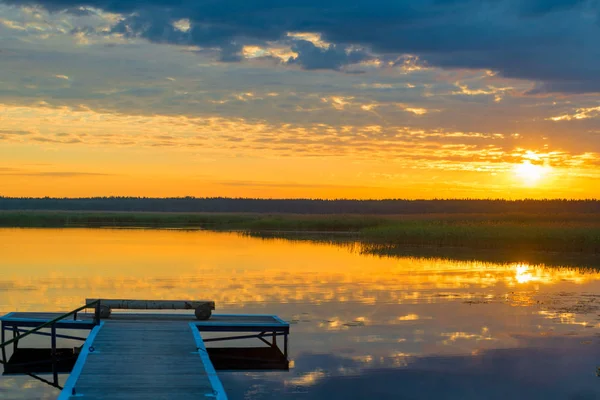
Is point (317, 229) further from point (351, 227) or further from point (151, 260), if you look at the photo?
point (151, 260)

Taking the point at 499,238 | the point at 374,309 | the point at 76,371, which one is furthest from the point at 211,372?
the point at 499,238

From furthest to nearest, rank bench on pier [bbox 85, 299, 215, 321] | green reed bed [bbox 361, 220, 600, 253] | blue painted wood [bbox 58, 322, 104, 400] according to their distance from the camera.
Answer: green reed bed [bbox 361, 220, 600, 253]
bench on pier [bbox 85, 299, 215, 321]
blue painted wood [bbox 58, 322, 104, 400]

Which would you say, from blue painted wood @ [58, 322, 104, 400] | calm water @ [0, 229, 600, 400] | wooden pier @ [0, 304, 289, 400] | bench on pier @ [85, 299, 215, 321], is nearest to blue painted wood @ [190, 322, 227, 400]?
wooden pier @ [0, 304, 289, 400]

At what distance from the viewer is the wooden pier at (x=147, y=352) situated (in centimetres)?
1112

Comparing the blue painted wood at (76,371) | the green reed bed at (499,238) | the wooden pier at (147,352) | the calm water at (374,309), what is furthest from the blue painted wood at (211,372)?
the green reed bed at (499,238)

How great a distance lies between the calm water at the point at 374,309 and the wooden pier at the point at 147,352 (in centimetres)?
102

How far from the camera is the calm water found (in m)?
14.4

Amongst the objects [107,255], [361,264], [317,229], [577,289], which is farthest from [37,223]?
[577,289]

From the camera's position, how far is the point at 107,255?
40938mm

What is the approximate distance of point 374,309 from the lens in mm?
22719

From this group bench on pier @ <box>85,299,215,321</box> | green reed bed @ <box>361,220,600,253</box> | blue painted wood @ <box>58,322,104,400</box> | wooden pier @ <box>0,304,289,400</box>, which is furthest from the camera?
green reed bed @ <box>361,220,600,253</box>

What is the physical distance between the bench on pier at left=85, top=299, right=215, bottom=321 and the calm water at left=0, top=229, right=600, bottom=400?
7.05 feet

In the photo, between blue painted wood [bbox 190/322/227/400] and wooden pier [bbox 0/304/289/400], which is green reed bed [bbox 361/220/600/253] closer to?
wooden pier [bbox 0/304/289/400]

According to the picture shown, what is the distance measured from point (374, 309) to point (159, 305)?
22.0 feet
